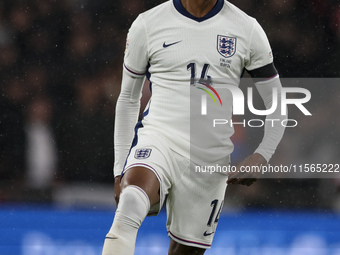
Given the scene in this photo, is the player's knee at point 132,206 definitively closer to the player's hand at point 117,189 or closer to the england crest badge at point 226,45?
the player's hand at point 117,189

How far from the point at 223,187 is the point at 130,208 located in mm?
733

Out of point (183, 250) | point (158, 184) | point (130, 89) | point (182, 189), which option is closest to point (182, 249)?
point (183, 250)

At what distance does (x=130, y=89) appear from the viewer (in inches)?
120

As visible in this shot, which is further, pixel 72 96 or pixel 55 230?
pixel 72 96

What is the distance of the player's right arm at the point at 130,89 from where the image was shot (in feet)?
9.78

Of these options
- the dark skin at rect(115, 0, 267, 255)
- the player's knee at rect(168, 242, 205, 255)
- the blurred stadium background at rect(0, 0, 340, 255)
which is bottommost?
the blurred stadium background at rect(0, 0, 340, 255)

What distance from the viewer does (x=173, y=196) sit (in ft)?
9.59

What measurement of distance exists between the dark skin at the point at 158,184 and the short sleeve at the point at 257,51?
218 mm

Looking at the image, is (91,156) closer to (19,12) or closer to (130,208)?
(19,12)

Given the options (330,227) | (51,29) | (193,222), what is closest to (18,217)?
(51,29)

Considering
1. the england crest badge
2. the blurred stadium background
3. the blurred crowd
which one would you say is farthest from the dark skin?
the blurred crowd

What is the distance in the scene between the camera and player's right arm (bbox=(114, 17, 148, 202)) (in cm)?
298

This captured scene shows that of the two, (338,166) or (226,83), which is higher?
(226,83)

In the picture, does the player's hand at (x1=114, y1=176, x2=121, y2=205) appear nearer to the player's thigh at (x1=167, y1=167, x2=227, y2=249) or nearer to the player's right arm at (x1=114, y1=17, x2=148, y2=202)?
the player's right arm at (x1=114, y1=17, x2=148, y2=202)
